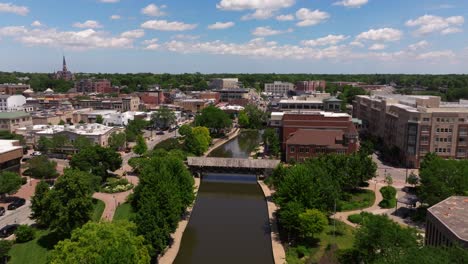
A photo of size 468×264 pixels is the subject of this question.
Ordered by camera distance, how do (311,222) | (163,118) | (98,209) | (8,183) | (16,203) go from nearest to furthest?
(311,222), (98,209), (8,183), (16,203), (163,118)

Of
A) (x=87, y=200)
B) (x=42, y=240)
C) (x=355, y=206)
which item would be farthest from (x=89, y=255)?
(x=355, y=206)

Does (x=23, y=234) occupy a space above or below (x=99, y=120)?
below

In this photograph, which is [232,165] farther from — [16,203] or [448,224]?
[448,224]

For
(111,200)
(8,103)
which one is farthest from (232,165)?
(8,103)

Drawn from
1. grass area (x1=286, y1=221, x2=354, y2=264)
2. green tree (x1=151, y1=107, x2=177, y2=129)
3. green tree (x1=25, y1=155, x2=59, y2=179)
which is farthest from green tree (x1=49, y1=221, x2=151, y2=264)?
green tree (x1=151, y1=107, x2=177, y2=129)

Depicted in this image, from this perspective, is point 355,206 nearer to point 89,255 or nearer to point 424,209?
point 424,209

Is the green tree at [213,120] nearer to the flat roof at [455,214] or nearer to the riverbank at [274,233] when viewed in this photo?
the riverbank at [274,233]
